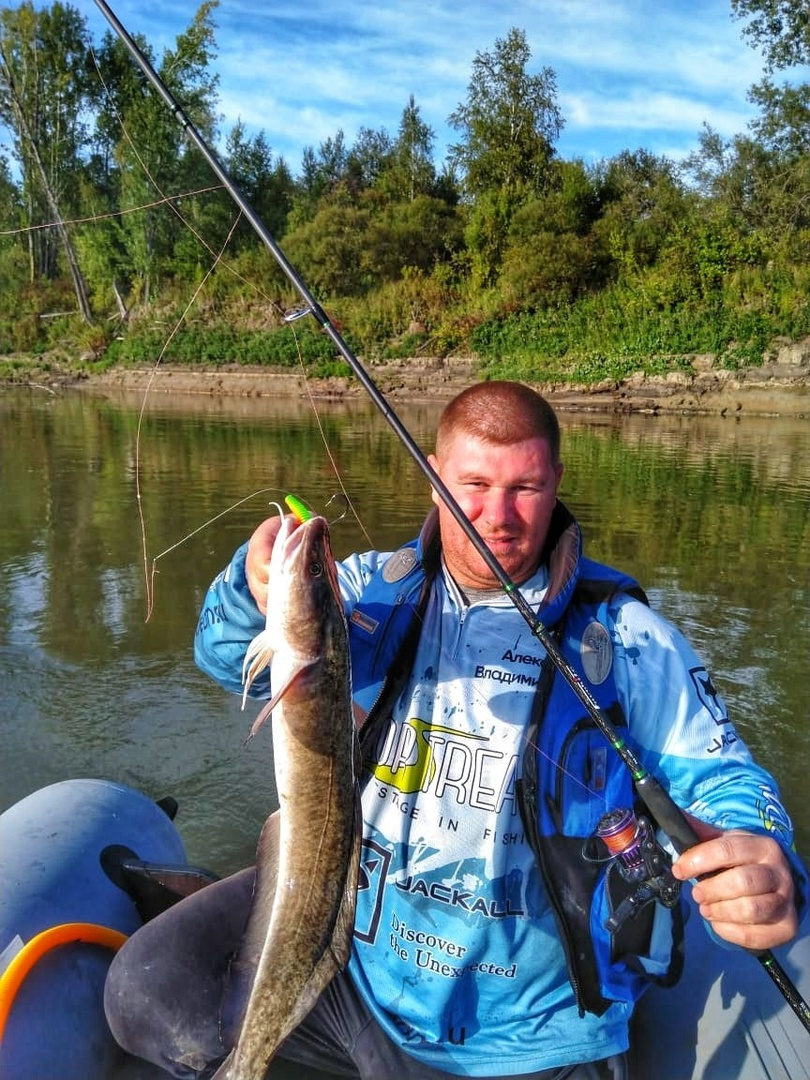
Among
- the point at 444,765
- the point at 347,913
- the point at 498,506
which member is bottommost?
the point at 347,913

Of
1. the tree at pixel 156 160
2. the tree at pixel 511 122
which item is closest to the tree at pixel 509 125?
the tree at pixel 511 122

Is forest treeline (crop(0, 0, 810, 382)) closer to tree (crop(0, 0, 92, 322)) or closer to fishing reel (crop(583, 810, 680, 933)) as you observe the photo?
tree (crop(0, 0, 92, 322))

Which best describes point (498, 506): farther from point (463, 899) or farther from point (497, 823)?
point (463, 899)

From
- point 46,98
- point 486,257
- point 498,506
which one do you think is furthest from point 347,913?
point 486,257

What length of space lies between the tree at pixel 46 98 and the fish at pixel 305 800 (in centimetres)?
381

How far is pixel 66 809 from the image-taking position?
11.1 feet

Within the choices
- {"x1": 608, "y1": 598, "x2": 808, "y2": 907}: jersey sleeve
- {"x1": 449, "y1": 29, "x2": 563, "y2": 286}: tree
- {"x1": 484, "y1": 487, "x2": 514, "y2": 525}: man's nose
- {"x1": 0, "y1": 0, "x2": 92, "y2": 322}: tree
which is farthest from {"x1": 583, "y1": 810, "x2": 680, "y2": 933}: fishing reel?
{"x1": 449, "y1": 29, "x2": 563, "y2": 286}: tree

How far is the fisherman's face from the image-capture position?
2.90 meters

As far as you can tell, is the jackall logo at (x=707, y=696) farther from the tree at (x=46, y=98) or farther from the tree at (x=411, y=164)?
the tree at (x=411, y=164)

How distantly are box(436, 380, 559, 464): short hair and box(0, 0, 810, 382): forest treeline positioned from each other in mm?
26478

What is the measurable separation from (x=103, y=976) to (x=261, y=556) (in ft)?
5.13

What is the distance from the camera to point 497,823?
8.51ft

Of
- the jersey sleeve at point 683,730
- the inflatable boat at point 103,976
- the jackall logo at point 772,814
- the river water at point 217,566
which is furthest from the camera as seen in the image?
the river water at point 217,566

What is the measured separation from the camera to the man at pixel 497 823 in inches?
99.6
